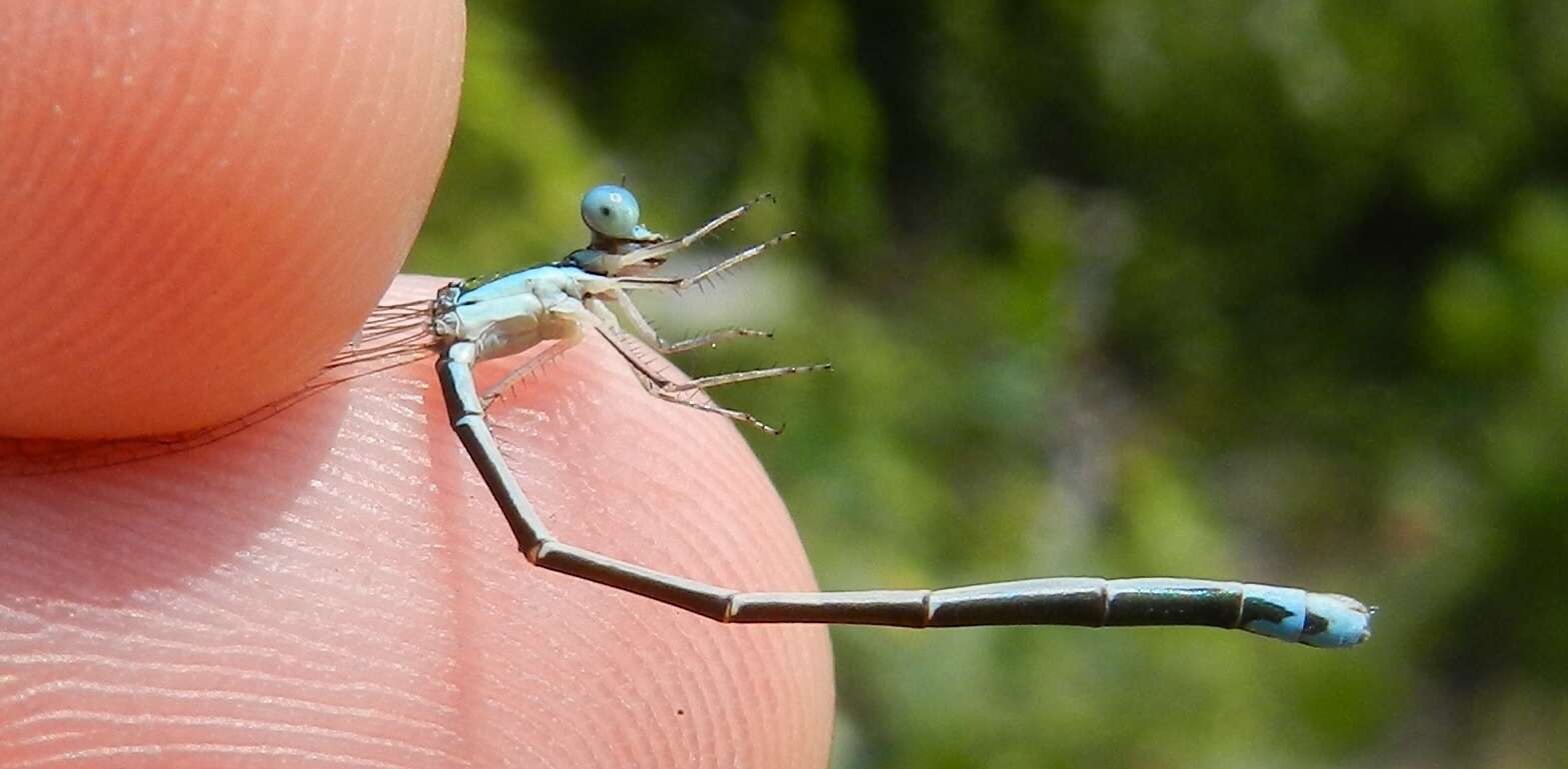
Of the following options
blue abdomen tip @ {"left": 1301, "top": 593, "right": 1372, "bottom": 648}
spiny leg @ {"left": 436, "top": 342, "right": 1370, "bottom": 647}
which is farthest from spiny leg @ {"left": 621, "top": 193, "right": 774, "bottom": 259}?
blue abdomen tip @ {"left": 1301, "top": 593, "right": 1372, "bottom": 648}

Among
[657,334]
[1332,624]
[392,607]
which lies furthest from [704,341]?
[1332,624]

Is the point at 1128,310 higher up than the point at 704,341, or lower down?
higher up

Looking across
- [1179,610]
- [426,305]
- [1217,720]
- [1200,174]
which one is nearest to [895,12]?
[1200,174]

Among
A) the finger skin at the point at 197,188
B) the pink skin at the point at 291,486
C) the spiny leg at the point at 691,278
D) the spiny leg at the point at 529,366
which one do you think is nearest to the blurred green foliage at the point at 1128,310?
the spiny leg at the point at 691,278

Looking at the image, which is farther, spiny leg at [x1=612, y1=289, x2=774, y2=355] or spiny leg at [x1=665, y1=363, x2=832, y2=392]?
spiny leg at [x1=612, y1=289, x2=774, y2=355]

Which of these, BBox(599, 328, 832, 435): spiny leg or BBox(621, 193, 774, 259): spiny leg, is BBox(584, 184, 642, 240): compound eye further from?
BBox(599, 328, 832, 435): spiny leg

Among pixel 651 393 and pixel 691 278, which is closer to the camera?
pixel 651 393

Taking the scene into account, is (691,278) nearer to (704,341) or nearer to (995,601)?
(704,341)
